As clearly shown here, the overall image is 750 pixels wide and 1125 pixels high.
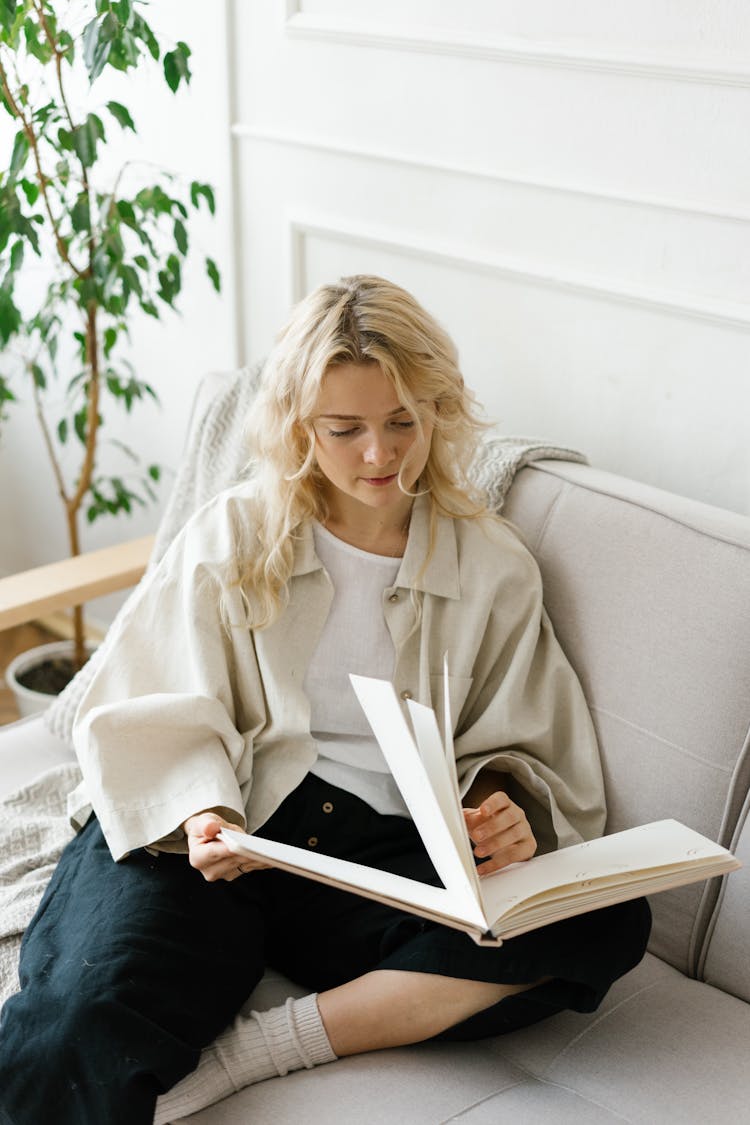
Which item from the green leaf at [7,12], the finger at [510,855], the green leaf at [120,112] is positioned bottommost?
the finger at [510,855]

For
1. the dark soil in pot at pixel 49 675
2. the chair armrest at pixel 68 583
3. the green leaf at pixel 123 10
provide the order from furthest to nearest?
the dark soil in pot at pixel 49 675 < the chair armrest at pixel 68 583 < the green leaf at pixel 123 10

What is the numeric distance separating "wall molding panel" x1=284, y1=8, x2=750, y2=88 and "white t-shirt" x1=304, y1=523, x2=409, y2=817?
0.71 metres

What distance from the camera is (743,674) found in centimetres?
139

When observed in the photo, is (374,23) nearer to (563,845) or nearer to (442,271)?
(442,271)

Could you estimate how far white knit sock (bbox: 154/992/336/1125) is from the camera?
4.01 ft

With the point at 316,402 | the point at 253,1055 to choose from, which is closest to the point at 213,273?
the point at 316,402

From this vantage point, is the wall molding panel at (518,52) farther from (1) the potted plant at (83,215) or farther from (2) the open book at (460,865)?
(2) the open book at (460,865)

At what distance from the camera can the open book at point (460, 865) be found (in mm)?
1062

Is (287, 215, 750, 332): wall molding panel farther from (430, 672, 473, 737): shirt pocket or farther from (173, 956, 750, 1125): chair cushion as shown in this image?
(173, 956, 750, 1125): chair cushion

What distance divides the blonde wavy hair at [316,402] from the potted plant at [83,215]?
0.59m

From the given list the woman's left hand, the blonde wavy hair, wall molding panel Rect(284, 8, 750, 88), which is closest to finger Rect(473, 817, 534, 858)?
the woman's left hand

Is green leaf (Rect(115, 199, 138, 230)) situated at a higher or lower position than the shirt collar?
higher

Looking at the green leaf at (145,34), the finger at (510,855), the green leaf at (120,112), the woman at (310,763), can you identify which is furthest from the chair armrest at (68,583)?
the finger at (510,855)

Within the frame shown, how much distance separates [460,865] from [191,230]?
1.58 meters
